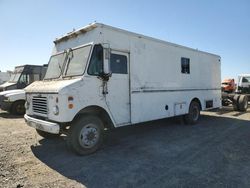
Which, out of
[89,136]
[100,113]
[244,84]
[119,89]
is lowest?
[89,136]

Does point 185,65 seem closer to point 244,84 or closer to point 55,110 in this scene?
point 55,110

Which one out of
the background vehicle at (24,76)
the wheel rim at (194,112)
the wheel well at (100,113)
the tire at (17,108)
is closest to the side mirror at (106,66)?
the wheel well at (100,113)

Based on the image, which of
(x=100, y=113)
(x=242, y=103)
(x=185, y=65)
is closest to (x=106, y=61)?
(x=100, y=113)

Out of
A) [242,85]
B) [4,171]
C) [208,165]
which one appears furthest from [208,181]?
[242,85]

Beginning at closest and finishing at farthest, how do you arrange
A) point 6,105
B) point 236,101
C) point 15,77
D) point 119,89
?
1. point 119,89
2. point 6,105
3. point 236,101
4. point 15,77

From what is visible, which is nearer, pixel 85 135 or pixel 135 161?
pixel 135 161

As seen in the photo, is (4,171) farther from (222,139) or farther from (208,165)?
(222,139)

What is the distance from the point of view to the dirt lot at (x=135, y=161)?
401cm

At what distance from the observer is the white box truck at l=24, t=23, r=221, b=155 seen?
16.8 ft

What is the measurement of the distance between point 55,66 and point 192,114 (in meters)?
5.99

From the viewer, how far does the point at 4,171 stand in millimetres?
4512

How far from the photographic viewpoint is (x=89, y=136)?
539 centimetres

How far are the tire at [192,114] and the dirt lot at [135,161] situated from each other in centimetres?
135

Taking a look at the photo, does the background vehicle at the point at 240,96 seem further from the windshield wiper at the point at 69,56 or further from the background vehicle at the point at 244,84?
the windshield wiper at the point at 69,56
